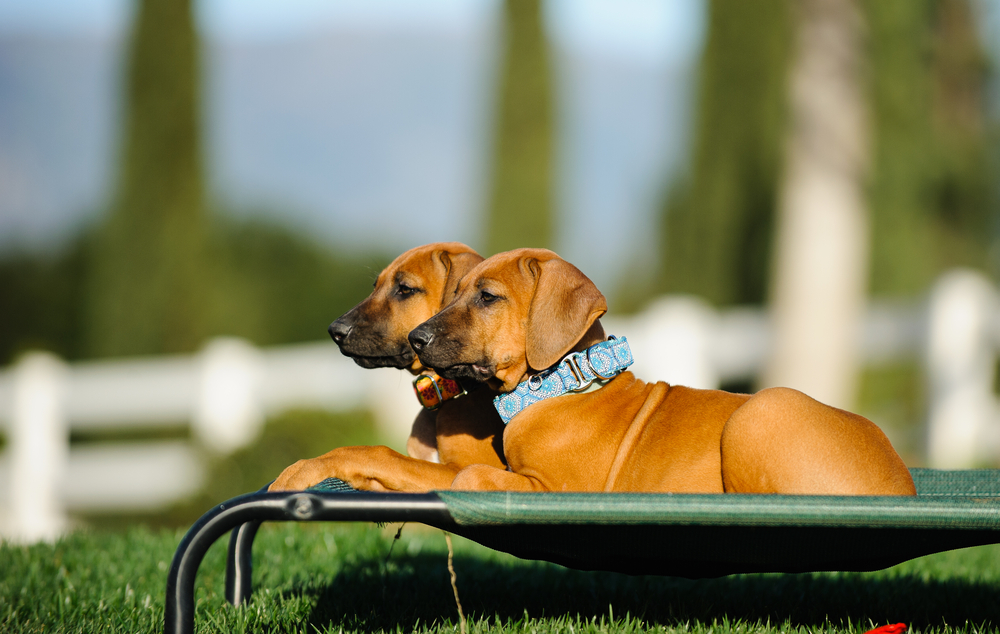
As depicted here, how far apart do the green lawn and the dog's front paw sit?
0.63 meters

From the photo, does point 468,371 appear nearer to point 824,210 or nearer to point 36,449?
point 824,210

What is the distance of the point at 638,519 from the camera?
2555 millimetres

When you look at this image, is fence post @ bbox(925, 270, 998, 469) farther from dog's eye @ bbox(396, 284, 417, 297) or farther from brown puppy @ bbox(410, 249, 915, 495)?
dog's eye @ bbox(396, 284, 417, 297)

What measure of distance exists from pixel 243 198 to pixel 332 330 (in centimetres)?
2253

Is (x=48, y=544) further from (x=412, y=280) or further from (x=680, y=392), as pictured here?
(x=680, y=392)

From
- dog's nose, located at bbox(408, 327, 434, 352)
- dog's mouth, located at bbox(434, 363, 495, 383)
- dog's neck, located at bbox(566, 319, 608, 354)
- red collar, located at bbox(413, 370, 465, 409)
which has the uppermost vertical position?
dog's nose, located at bbox(408, 327, 434, 352)

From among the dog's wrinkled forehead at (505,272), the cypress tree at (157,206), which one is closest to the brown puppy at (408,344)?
the dog's wrinkled forehead at (505,272)

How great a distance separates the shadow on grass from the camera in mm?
3701

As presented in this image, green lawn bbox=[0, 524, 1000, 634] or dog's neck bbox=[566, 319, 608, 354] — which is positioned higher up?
dog's neck bbox=[566, 319, 608, 354]

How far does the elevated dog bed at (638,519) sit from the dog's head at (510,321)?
70 centimetres

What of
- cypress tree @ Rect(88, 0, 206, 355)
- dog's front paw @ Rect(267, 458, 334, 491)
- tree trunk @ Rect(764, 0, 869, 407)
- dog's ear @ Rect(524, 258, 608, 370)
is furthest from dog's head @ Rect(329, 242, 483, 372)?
cypress tree @ Rect(88, 0, 206, 355)

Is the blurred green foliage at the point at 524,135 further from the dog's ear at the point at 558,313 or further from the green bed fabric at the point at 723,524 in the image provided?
the green bed fabric at the point at 723,524

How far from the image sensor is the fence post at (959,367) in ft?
29.0

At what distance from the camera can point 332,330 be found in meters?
3.73
